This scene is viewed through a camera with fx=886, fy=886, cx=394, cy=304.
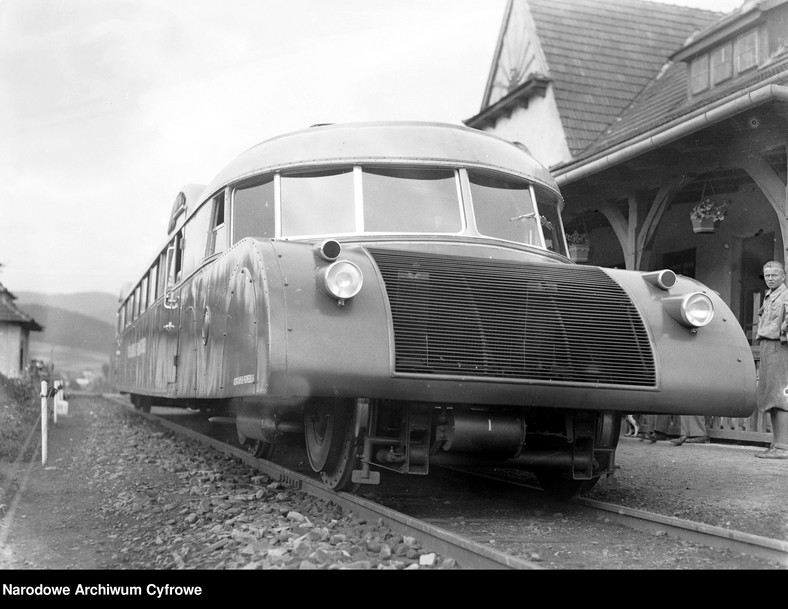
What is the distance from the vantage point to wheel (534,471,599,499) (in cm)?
561

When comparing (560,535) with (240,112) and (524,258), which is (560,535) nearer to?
(524,258)

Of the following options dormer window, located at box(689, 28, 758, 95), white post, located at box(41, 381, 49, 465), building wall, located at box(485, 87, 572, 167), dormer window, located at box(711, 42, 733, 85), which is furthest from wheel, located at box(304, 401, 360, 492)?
building wall, located at box(485, 87, 572, 167)

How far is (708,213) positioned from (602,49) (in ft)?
26.0

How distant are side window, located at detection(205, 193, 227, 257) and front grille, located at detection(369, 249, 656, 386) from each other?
212 centimetres

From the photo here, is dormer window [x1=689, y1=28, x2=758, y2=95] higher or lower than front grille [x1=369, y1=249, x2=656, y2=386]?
higher

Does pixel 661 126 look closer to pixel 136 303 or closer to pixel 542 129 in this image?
pixel 542 129

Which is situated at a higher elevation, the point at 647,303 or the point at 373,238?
the point at 373,238

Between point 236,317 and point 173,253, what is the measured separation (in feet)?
14.7

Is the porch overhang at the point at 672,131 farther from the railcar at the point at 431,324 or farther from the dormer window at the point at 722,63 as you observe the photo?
the dormer window at the point at 722,63

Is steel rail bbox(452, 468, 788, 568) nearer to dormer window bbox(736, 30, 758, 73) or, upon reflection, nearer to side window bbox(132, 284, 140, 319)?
dormer window bbox(736, 30, 758, 73)

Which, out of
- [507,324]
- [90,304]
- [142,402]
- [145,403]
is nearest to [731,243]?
[507,324]

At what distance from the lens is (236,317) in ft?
17.5
